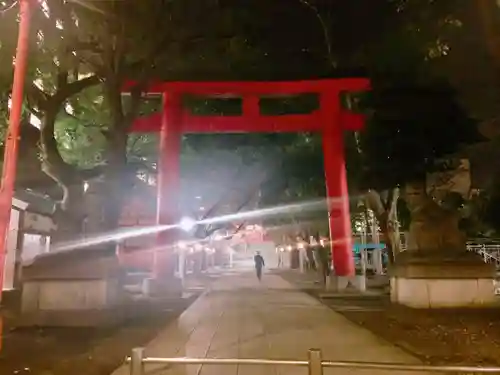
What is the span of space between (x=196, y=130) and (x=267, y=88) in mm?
3164

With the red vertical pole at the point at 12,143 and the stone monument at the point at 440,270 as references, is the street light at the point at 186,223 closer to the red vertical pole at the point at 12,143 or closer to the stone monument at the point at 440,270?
the stone monument at the point at 440,270

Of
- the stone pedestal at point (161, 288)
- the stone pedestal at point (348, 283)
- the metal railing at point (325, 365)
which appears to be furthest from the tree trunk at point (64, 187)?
the stone pedestal at point (348, 283)

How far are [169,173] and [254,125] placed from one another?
3663 millimetres

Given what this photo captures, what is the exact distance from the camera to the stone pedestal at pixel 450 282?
1044cm

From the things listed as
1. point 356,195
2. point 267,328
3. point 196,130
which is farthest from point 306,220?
point 267,328

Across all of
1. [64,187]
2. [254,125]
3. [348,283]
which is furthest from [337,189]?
[64,187]

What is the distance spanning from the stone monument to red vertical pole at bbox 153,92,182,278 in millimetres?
8748

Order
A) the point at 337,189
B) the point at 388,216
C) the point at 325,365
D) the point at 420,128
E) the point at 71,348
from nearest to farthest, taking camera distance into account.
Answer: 1. the point at 325,365
2. the point at 71,348
3. the point at 420,128
4. the point at 337,189
5. the point at 388,216

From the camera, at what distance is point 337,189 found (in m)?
18.5

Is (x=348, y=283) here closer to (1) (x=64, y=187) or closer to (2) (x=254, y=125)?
(2) (x=254, y=125)

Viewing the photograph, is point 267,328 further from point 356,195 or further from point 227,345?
point 356,195

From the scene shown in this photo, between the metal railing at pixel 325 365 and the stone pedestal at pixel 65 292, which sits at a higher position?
the stone pedestal at pixel 65 292

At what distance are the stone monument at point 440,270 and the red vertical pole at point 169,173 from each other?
8748 millimetres

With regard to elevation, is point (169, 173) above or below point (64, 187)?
above
